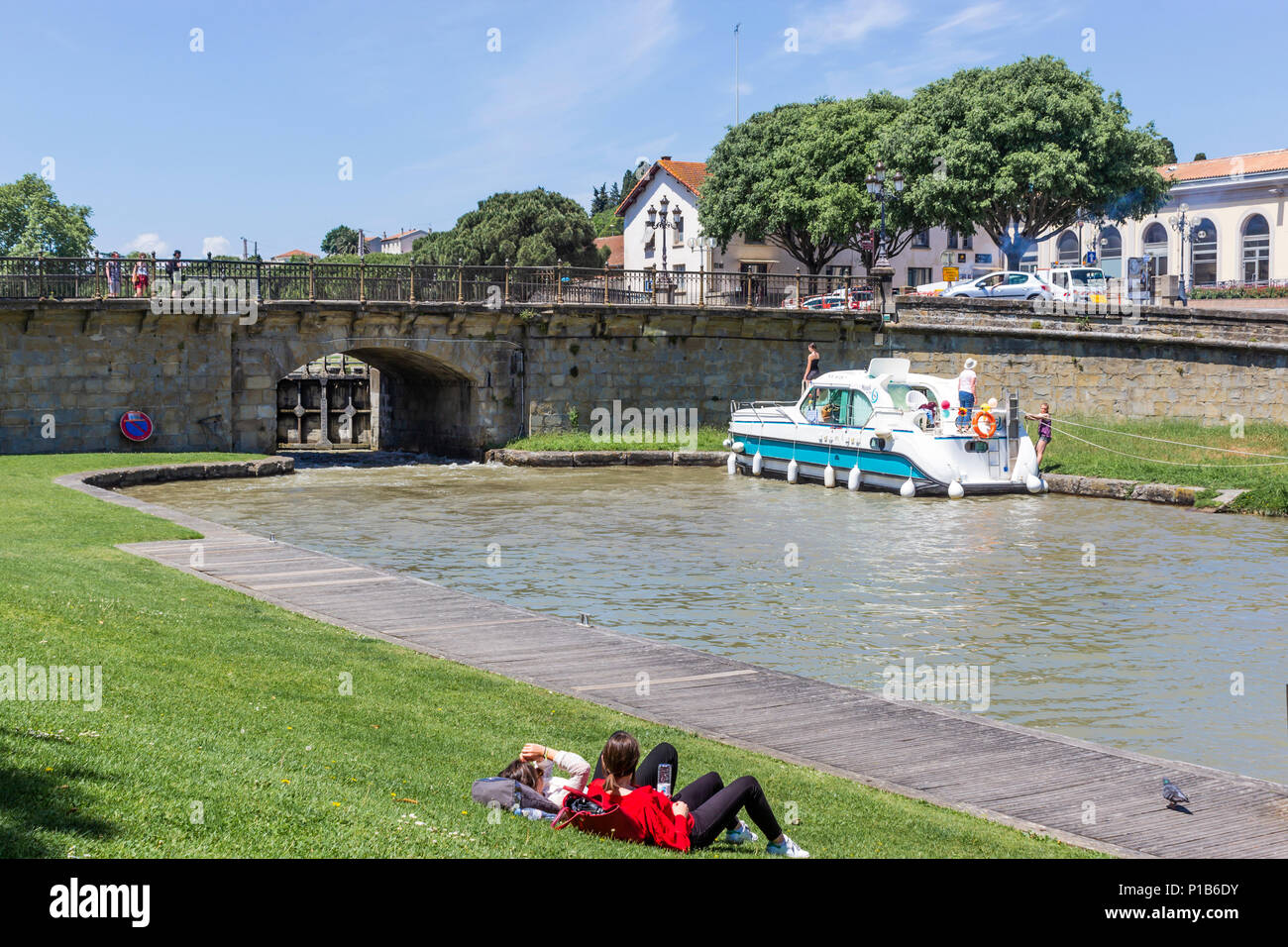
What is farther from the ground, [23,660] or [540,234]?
[540,234]

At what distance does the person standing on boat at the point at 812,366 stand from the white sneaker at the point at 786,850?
28.7 m

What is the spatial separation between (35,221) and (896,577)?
106 metres

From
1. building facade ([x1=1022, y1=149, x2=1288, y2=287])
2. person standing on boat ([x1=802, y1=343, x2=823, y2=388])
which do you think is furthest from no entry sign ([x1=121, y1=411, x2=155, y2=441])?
building facade ([x1=1022, y1=149, x2=1288, y2=287])

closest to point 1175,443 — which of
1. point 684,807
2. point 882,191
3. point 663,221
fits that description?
point 882,191

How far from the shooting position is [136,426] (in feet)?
112

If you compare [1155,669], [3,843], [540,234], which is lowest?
[1155,669]

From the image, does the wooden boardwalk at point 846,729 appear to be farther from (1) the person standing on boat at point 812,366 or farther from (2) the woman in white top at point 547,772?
(1) the person standing on boat at point 812,366

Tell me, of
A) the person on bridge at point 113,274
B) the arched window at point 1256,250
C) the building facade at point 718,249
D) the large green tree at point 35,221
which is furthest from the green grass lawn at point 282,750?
the large green tree at point 35,221

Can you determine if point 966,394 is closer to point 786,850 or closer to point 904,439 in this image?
point 904,439
